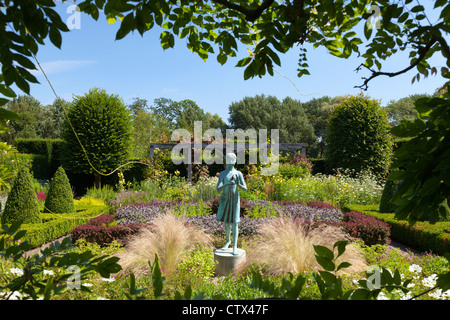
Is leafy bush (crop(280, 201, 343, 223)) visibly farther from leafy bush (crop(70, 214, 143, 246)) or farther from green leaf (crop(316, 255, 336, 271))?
green leaf (crop(316, 255, 336, 271))

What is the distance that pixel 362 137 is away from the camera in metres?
13.8

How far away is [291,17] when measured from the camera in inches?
63.0

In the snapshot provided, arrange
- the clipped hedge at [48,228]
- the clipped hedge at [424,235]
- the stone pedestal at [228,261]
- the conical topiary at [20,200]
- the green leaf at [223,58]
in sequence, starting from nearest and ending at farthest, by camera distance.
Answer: the green leaf at [223,58] → the stone pedestal at [228,261] → the clipped hedge at [424,235] → the clipped hedge at [48,228] → the conical topiary at [20,200]

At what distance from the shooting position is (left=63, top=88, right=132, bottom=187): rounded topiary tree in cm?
1316

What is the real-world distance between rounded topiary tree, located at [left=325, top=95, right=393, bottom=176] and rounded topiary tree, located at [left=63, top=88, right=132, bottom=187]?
10018 millimetres

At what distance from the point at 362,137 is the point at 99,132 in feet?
38.4

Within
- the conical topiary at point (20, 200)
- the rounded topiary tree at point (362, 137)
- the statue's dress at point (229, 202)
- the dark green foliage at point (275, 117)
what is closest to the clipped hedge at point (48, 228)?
the conical topiary at point (20, 200)

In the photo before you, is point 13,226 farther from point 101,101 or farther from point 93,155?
point 101,101

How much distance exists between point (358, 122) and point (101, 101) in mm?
11771

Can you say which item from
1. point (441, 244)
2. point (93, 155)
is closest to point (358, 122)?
point (441, 244)

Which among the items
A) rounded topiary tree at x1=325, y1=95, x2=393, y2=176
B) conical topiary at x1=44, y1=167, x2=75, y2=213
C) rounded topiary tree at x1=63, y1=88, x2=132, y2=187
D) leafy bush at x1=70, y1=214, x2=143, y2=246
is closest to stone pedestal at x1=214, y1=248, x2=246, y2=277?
leafy bush at x1=70, y1=214, x2=143, y2=246

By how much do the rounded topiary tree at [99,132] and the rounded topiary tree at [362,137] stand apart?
10018 millimetres

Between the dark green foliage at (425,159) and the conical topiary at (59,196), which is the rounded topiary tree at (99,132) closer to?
the conical topiary at (59,196)

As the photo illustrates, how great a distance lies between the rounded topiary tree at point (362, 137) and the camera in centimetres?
1378
